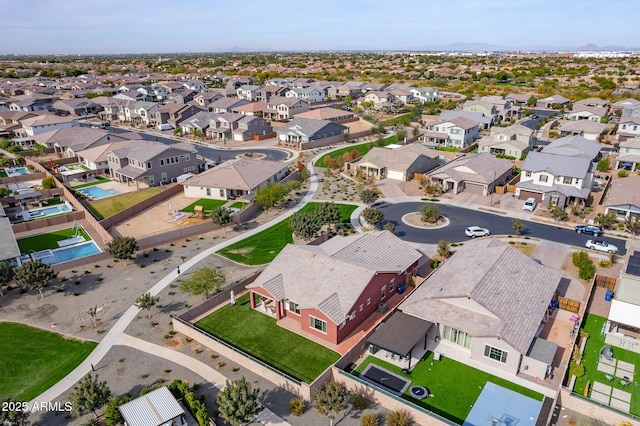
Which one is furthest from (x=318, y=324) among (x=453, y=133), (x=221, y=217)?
(x=453, y=133)

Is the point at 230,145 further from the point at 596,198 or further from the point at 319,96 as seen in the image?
the point at 596,198

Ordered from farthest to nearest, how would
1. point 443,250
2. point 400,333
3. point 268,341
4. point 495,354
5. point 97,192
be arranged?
1. point 97,192
2. point 443,250
3. point 268,341
4. point 400,333
5. point 495,354

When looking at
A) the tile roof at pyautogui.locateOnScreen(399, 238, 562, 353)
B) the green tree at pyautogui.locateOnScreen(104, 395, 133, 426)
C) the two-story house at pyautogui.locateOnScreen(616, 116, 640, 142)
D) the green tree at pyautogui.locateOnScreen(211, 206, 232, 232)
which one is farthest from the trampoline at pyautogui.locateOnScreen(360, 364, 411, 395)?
the two-story house at pyautogui.locateOnScreen(616, 116, 640, 142)

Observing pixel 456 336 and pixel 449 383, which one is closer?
pixel 449 383

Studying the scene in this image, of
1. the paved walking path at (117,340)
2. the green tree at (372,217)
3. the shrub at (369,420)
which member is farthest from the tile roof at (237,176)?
the shrub at (369,420)

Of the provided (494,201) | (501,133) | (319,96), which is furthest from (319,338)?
(319,96)

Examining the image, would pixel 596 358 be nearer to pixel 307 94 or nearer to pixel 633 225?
pixel 633 225

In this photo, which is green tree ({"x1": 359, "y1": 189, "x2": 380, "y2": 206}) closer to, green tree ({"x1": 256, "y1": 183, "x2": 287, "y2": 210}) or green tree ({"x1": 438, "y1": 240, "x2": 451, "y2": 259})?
green tree ({"x1": 256, "y1": 183, "x2": 287, "y2": 210})
